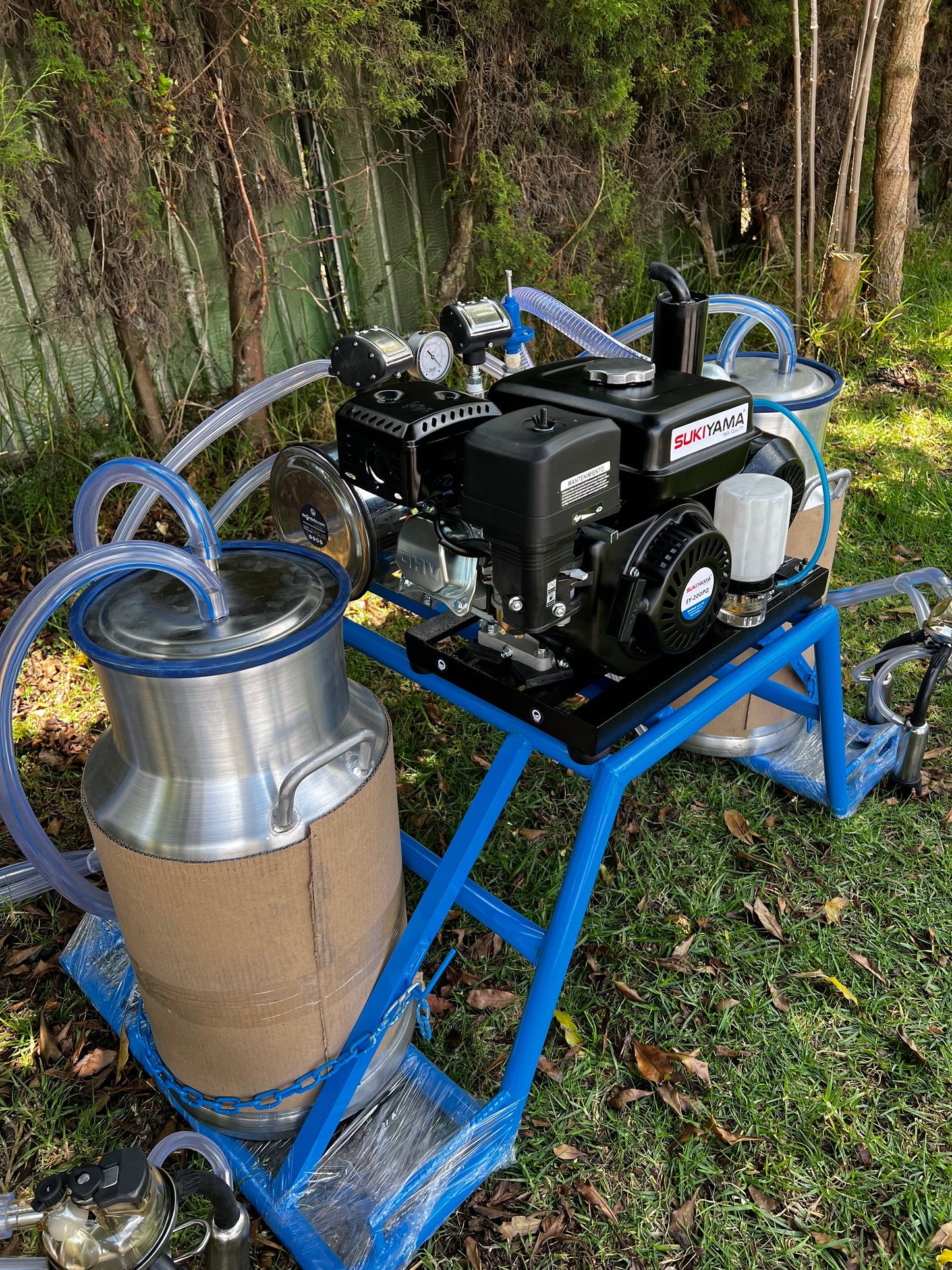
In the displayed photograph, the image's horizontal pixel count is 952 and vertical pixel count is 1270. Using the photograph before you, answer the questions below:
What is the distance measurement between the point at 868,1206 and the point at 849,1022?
388mm

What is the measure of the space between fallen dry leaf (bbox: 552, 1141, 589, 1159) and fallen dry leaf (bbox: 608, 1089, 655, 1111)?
0.12 meters

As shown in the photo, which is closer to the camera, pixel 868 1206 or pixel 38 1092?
pixel 868 1206

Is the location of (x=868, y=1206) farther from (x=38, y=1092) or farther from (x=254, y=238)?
(x=254, y=238)

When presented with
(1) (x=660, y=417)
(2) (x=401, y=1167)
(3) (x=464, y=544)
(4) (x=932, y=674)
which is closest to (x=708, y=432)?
(1) (x=660, y=417)

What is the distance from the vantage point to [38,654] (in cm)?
324

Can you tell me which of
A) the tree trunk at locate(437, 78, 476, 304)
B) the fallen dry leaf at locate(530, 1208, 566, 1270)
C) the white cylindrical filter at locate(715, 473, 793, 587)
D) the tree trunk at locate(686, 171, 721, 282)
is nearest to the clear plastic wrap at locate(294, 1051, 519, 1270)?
the fallen dry leaf at locate(530, 1208, 566, 1270)

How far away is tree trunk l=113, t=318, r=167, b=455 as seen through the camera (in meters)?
3.56

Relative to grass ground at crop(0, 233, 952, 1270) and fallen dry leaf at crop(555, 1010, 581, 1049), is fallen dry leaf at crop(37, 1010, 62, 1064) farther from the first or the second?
fallen dry leaf at crop(555, 1010, 581, 1049)

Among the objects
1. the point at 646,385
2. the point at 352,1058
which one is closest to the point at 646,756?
the point at 646,385

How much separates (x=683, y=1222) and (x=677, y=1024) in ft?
1.37

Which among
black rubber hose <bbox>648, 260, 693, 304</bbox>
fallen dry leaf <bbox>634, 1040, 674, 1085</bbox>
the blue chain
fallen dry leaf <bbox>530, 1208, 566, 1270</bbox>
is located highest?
black rubber hose <bbox>648, 260, 693, 304</bbox>

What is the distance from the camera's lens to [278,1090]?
1.68 m

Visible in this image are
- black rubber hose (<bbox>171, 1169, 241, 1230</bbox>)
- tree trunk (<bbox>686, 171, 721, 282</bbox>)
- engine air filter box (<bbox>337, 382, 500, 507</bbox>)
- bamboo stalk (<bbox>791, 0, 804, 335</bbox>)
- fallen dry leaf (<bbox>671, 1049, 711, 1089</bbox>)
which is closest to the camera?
black rubber hose (<bbox>171, 1169, 241, 1230</bbox>)

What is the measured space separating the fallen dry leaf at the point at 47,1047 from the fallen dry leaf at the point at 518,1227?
1.02m
